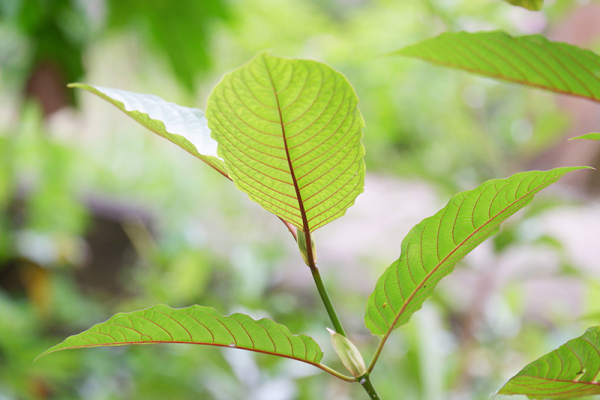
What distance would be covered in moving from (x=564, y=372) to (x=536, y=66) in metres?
0.16

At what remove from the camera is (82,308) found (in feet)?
4.40

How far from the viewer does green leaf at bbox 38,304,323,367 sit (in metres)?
0.18

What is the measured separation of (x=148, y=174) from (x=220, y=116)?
1.49m

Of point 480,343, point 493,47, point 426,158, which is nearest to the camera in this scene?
point 493,47

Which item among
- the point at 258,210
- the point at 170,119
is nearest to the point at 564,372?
the point at 170,119

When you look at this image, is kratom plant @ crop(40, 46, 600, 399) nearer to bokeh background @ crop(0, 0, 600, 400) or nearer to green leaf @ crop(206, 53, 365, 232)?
green leaf @ crop(206, 53, 365, 232)

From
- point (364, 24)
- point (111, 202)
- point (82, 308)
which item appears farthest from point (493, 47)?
point (111, 202)

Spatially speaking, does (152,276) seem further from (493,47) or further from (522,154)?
(493,47)

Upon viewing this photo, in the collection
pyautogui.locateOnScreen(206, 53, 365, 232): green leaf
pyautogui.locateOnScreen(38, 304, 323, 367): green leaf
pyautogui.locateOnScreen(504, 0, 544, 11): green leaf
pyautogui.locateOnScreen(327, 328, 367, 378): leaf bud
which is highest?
pyautogui.locateOnScreen(504, 0, 544, 11): green leaf

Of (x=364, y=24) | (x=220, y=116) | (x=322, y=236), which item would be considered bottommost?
(x=220, y=116)

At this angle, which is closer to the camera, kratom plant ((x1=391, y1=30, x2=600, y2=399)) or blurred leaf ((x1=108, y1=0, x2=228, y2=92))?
kratom plant ((x1=391, y1=30, x2=600, y2=399))

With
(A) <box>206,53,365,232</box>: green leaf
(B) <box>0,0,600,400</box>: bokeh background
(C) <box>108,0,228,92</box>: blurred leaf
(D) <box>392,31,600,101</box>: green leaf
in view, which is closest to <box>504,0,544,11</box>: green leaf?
(D) <box>392,31,600,101</box>: green leaf

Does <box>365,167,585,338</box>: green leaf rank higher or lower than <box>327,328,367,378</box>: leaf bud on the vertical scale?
higher

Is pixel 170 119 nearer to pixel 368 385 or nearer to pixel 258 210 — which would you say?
pixel 368 385
